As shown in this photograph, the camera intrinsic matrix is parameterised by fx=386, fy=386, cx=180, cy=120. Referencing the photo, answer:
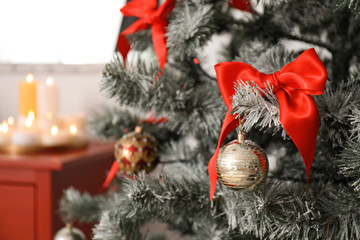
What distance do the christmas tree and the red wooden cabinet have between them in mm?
108

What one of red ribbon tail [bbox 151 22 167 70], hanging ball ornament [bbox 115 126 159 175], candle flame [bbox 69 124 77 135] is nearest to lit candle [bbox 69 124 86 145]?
candle flame [bbox 69 124 77 135]

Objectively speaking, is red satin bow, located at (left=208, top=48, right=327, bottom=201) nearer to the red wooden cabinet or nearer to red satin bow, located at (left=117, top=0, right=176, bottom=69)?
red satin bow, located at (left=117, top=0, right=176, bottom=69)

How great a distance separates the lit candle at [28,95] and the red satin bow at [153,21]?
0.57 m

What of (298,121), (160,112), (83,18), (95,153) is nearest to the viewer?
(298,121)

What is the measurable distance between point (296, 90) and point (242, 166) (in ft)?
0.32

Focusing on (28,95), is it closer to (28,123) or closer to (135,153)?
(28,123)

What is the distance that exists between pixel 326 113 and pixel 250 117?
0.10 meters

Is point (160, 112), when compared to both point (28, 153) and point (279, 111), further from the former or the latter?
point (28, 153)

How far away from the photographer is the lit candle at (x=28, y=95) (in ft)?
3.54

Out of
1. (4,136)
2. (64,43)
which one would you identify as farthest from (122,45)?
(64,43)

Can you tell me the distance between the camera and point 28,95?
108 cm

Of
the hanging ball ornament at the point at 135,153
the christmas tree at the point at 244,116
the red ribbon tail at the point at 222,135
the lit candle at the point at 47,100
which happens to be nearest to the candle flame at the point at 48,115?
the lit candle at the point at 47,100

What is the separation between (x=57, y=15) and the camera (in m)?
1.20

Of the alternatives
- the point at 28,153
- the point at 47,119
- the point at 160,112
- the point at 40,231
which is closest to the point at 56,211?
the point at 40,231
